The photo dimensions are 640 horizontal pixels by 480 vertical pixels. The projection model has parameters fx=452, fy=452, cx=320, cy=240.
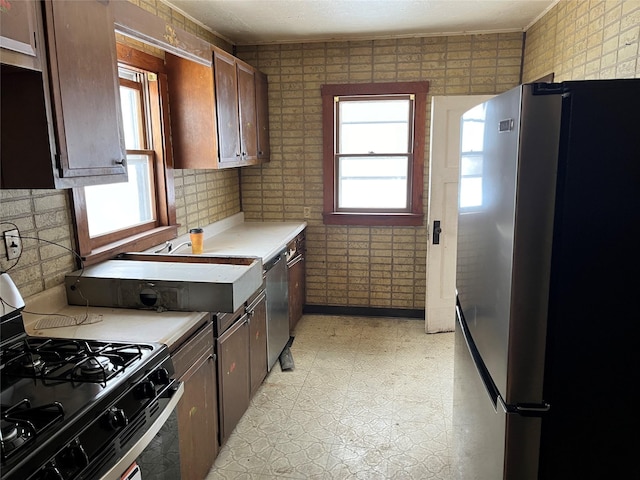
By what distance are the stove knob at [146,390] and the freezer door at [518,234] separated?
107cm

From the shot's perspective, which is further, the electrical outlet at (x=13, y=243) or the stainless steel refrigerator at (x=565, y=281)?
the electrical outlet at (x=13, y=243)

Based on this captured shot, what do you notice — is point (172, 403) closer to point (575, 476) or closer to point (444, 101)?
point (575, 476)

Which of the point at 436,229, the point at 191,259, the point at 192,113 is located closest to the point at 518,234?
the point at 191,259

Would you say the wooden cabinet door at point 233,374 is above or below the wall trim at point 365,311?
above

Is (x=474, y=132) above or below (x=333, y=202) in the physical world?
above

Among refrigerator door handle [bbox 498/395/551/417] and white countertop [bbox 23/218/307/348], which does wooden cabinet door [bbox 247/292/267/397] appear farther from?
refrigerator door handle [bbox 498/395/551/417]

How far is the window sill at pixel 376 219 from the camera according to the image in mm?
4188

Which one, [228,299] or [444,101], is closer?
[228,299]

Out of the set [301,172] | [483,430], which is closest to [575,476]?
[483,430]

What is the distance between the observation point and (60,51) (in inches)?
60.4

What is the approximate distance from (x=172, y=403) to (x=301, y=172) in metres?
3.06

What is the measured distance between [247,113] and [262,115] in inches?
17.6

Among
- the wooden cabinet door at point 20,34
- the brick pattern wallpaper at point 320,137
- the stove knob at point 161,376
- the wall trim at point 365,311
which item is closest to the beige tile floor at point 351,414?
the wall trim at point 365,311

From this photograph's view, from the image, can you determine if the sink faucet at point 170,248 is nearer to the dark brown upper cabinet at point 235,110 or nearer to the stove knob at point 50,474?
the dark brown upper cabinet at point 235,110
